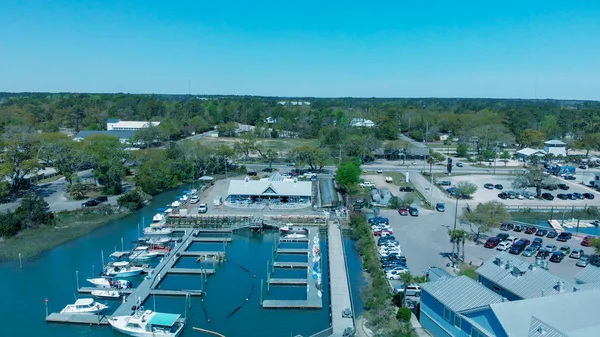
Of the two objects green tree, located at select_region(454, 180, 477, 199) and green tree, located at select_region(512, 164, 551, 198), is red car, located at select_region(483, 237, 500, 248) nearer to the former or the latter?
green tree, located at select_region(454, 180, 477, 199)

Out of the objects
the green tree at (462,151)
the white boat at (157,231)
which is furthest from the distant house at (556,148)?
the white boat at (157,231)

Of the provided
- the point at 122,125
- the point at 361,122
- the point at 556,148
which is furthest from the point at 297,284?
the point at 361,122

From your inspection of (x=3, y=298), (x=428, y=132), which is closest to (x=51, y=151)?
(x=3, y=298)

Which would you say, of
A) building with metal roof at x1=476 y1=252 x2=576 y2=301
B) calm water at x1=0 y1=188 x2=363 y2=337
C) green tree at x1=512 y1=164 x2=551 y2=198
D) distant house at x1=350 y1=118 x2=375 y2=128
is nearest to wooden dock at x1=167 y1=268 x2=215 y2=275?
calm water at x1=0 y1=188 x2=363 y2=337

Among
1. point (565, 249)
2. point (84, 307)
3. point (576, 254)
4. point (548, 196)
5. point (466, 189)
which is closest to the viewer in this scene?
point (84, 307)

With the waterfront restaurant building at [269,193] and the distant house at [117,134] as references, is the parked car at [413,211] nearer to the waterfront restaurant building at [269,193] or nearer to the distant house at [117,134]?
the waterfront restaurant building at [269,193]

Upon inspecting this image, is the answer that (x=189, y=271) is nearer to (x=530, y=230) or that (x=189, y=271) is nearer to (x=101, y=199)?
(x=101, y=199)
